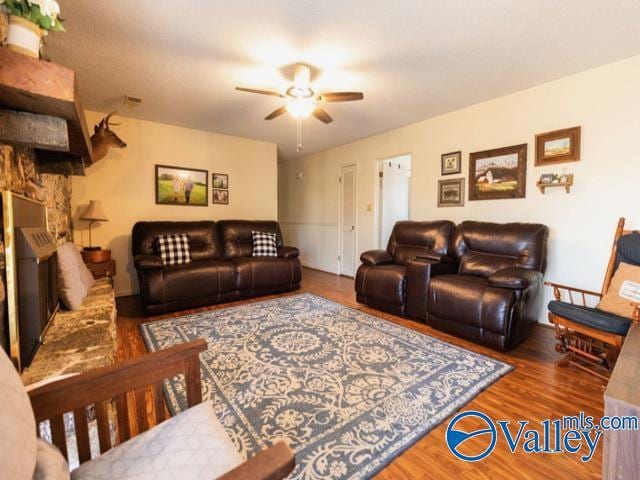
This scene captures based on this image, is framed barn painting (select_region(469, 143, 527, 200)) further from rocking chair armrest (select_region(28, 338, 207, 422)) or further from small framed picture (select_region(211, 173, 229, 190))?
Answer: small framed picture (select_region(211, 173, 229, 190))

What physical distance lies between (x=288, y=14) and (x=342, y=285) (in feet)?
11.4

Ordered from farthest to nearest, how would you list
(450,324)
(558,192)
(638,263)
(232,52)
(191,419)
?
(558,192) → (450,324) → (232,52) → (638,263) → (191,419)

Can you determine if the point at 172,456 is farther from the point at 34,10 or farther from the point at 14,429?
the point at 34,10

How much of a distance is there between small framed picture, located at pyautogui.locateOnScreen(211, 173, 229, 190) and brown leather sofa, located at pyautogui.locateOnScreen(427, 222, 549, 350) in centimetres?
343

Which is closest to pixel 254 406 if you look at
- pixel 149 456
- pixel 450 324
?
pixel 149 456

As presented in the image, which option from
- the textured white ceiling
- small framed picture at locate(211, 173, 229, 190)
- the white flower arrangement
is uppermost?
the textured white ceiling

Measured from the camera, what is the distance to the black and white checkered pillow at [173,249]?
345 centimetres

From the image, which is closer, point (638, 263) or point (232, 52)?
point (638, 263)

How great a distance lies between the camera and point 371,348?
2.33 meters

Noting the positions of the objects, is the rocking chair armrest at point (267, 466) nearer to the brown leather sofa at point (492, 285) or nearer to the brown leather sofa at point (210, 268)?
the brown leather sofa at point (492, 285)

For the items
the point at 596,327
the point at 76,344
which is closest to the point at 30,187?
the point at 76,344

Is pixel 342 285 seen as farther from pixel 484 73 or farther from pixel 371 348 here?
pixel 484 73

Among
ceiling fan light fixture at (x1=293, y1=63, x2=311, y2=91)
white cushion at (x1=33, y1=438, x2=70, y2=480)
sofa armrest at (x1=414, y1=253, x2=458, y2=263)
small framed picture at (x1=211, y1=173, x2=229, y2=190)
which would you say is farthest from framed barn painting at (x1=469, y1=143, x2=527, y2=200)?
white cushion at (x1=33, y1=438, x2=70, y2=480)
